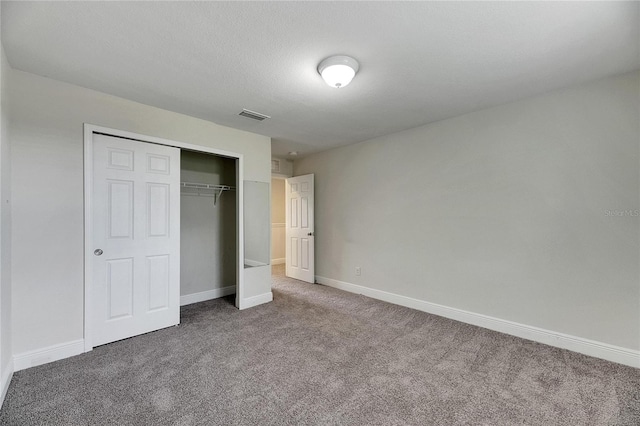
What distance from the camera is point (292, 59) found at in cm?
217

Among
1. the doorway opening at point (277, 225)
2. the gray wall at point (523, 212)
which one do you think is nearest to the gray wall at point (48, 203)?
the gray wall at point (523, 212)

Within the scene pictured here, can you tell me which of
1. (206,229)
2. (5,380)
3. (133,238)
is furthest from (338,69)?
(5,380)

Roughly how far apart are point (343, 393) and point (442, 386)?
30.3 inches

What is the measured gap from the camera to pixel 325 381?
2.15 metres

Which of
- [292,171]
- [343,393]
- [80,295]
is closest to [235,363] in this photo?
[343,393]

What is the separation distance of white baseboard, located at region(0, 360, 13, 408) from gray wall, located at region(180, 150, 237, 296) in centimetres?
188

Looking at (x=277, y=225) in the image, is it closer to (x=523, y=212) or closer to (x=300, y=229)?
(x=300, y=229)

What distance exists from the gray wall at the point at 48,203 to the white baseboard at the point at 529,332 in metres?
3.76

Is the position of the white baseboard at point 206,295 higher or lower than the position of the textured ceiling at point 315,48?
lower

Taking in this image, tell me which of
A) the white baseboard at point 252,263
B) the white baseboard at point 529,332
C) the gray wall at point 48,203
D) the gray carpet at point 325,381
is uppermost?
the gray wall at point 48,203

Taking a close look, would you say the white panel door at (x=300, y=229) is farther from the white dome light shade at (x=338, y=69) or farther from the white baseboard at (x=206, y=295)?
the white dome light shade at (x=338, y=69)

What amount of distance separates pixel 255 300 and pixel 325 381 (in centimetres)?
205

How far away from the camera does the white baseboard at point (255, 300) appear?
3832mm

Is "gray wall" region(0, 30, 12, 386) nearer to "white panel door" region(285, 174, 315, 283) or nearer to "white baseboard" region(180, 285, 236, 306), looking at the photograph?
"white baseboard" region(180, 285, 236, 306)
